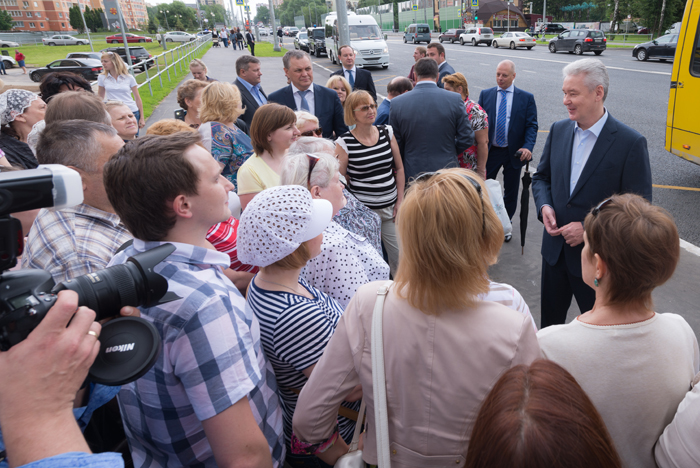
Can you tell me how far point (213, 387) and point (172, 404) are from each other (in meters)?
0.23

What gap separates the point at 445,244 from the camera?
1299mm

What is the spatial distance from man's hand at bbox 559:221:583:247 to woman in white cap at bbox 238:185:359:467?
179 cm

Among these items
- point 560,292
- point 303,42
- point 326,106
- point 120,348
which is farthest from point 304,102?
point 303,42

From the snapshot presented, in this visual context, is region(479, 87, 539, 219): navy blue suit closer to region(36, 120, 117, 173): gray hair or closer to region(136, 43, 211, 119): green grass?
region(36, 120, 117, 173): gray hair

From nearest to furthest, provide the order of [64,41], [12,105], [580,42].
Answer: [12,105]
[580,42]
[64,41]

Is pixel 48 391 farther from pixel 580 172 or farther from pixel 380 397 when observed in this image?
pixel 580 172

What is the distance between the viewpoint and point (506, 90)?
493cm

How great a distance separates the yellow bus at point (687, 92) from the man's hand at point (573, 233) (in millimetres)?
4599

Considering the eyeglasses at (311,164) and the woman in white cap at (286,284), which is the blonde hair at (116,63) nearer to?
the eyeglasses at (311,164)

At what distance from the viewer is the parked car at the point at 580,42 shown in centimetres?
2520

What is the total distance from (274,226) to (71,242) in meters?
0.90

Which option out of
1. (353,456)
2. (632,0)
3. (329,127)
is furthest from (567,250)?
(632,0)

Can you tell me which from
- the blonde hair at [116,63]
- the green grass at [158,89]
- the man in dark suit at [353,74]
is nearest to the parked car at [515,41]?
the green grass at [158,89]

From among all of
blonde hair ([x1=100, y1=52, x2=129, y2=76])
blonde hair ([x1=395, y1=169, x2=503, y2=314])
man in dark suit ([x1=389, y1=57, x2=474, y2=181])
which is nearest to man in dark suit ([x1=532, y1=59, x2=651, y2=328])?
man in dark suit ([x1=389, y1=57, x2=474, y2=181])
